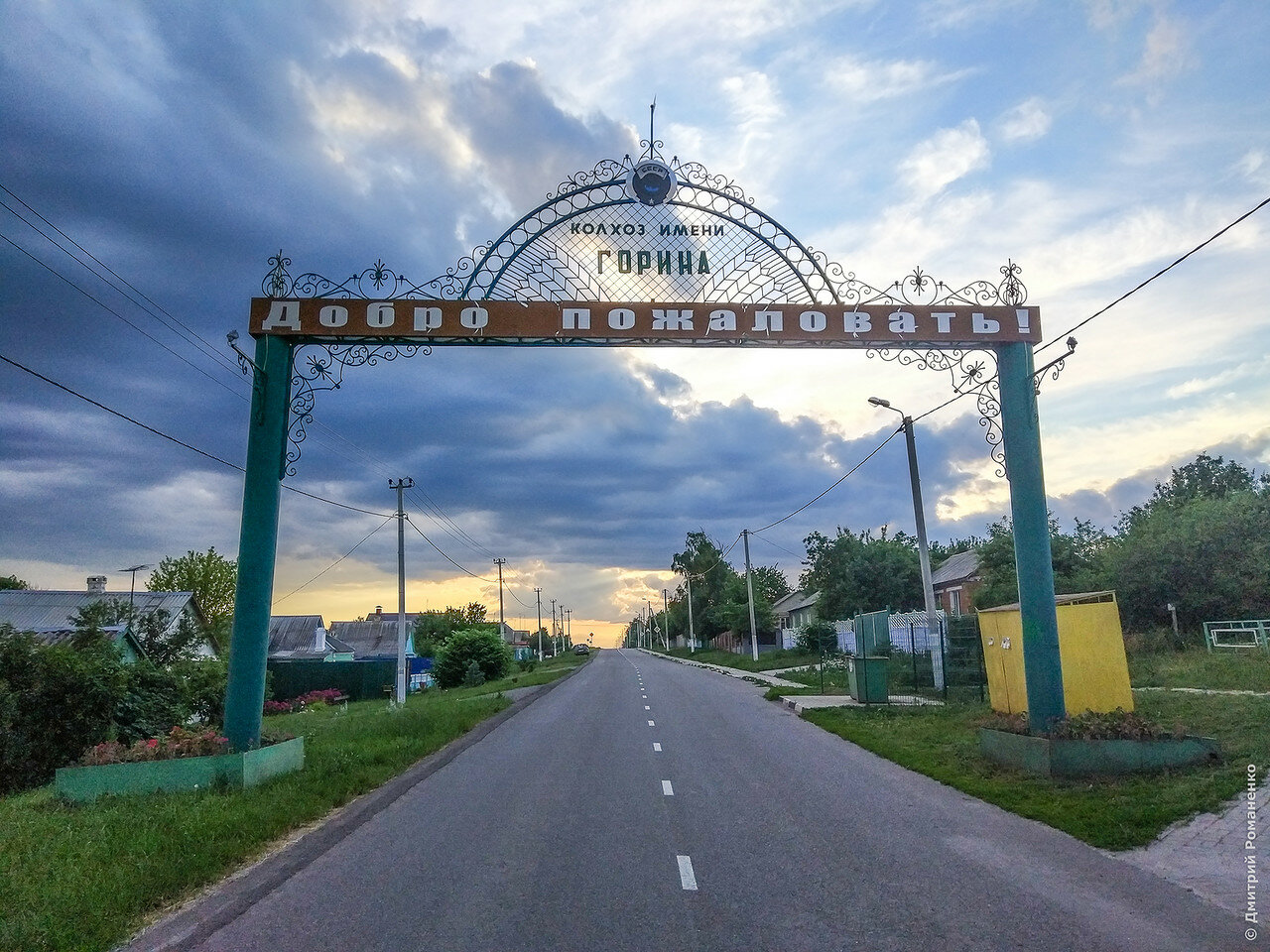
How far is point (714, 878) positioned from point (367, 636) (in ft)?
329

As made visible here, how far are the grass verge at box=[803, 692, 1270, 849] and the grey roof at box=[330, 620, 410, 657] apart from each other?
8332cm

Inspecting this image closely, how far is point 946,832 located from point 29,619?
143 ft

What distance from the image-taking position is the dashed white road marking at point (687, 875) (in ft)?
23.8

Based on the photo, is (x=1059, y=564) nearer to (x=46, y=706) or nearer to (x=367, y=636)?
(x=46, y=706)

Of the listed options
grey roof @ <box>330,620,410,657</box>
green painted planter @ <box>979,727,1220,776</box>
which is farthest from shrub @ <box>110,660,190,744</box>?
grey roof @ <box>330,620,410,657</box>

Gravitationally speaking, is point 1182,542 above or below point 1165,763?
above

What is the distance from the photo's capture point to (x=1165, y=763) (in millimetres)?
11117

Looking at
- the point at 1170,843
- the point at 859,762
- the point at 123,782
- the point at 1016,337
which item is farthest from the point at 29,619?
the point at 1170,843

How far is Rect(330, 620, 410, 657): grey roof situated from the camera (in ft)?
316

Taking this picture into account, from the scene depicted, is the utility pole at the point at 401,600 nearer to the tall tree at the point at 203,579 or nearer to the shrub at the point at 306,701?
the shrub at the point at 306,701

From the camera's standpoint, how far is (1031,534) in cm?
1320

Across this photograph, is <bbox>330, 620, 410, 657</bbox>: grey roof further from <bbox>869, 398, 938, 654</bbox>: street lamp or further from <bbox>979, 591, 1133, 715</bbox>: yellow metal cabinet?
<bbox>979, 591, 1133, 715</bbox>: yellow metal cabinet

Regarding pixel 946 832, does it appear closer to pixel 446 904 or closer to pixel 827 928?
pixel 827 928

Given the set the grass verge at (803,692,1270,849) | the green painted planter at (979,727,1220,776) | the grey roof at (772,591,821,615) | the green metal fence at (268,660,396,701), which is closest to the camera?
the grass verge at (803,692,1270,849)
